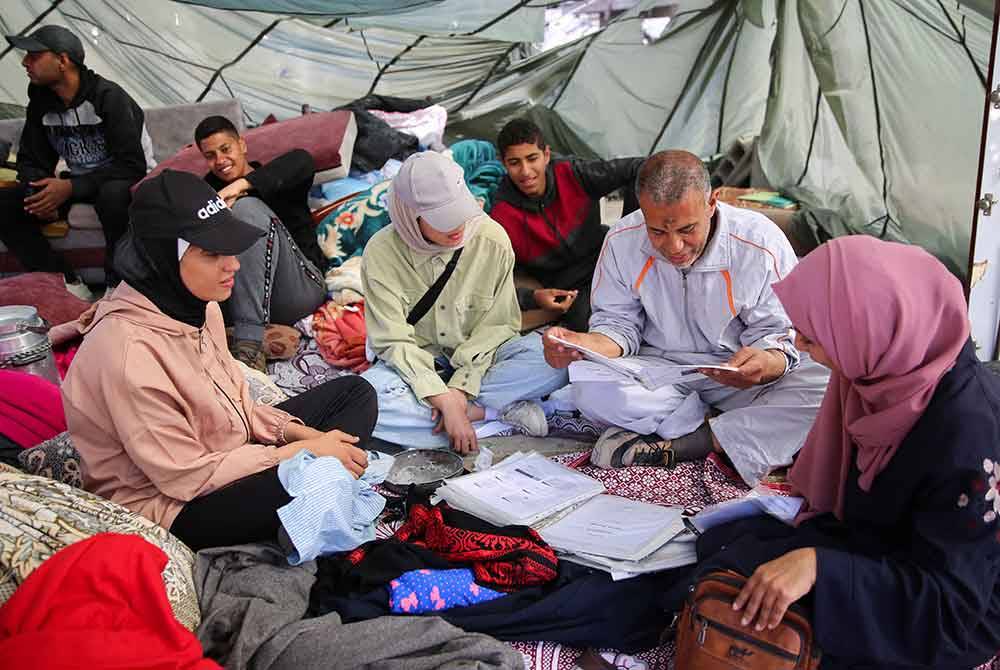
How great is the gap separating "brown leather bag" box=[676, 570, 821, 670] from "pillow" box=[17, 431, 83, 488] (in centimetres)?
157

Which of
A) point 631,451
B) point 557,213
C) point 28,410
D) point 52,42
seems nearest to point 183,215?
point 28,410

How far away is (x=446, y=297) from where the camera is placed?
3.08 metres

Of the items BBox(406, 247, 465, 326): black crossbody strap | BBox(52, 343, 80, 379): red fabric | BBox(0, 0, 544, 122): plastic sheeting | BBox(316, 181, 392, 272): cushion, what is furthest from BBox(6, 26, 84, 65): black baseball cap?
BBox(406, 247, 465, 326): black crossbody strap

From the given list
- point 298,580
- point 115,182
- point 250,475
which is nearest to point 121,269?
point 250,475

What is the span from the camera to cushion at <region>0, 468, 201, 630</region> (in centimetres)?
165

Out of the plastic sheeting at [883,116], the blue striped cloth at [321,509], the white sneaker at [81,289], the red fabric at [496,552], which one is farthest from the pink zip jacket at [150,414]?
the plastic sheeting at [883,116]

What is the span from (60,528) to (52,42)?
3.37m

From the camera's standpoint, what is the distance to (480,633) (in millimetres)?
1865

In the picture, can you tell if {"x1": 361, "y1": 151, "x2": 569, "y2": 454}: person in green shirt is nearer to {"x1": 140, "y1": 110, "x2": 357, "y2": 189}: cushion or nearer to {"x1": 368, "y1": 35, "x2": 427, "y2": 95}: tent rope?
{"x1": 140, "y1": 110, "x2": 357, "y2": 189}: cushion

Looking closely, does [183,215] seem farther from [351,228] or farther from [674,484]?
[351,228]

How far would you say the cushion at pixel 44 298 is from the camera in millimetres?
3709

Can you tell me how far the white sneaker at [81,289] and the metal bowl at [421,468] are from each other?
2.58 meters

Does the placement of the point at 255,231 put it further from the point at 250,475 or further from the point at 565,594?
the point at 565,594

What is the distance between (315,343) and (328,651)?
7.00 feet
